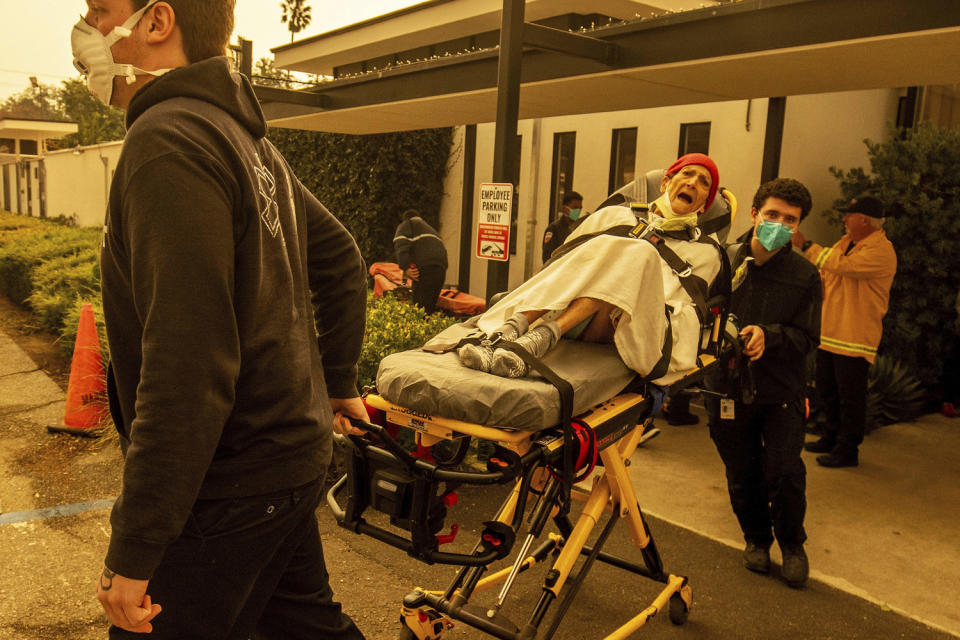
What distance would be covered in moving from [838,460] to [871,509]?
2.97 ft

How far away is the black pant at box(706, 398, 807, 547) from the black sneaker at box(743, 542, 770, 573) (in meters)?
0.03

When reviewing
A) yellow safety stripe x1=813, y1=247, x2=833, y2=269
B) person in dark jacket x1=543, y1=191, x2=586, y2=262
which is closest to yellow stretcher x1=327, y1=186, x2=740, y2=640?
yellow safety stripe x1=813, y1=247, x2=833, y2=269

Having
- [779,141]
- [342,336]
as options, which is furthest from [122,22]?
[779,141]

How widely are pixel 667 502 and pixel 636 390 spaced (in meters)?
2.50

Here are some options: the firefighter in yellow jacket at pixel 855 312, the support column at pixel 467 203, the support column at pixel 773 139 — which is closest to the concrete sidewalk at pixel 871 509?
the firefighter in yellow jacket at pixel 855 312

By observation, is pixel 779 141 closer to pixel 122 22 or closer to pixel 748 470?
pixel 748 470

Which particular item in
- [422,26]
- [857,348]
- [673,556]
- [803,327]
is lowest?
[673,556]

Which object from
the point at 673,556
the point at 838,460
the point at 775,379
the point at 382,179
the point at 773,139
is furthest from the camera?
Result: the point at 382,179

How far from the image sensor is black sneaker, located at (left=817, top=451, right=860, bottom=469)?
629 centimetres

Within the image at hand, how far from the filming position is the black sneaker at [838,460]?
6293 millimetres

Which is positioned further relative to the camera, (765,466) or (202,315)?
(765,466)

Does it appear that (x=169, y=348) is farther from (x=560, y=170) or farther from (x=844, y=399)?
(x=560, y=170)

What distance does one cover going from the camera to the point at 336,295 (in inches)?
87.7

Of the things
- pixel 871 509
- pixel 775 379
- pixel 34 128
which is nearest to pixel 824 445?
pixel 871 509
